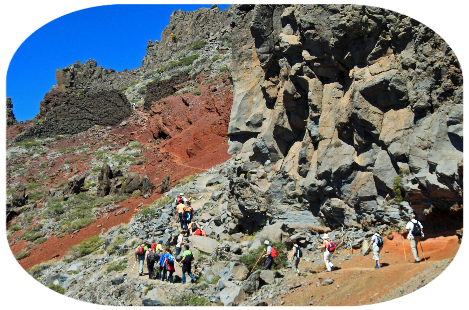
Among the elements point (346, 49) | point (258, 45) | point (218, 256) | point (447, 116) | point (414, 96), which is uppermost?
point (258, 45)

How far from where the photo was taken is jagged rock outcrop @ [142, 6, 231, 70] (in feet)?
187

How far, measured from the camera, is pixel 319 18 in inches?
416

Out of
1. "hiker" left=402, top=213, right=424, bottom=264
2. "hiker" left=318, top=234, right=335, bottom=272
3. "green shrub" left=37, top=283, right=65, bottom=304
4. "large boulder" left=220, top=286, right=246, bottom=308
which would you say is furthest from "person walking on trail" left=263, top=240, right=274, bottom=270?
"green shrub" left=37, top=283, right=65, bottom=304

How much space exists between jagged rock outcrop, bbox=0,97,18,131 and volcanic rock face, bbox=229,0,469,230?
4215 cm

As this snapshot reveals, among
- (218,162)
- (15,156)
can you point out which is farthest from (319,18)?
(15,156)

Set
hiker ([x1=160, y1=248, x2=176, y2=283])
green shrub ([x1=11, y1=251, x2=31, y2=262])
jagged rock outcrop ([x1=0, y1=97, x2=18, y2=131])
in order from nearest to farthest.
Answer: hiker ([x1=160, y1=248, x2=176, y2=283]), green shrub ([x1=11, y1=251, x2=31, y2=262]), jagged rock outcrop ([x1=0, y1=97, x2=18, y2=131])

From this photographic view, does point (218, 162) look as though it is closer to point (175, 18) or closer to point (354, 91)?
point (354, 91)

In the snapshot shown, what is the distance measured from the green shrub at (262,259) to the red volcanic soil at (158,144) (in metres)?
13.1

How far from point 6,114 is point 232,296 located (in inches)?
1901

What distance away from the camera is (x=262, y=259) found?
10.8 meters

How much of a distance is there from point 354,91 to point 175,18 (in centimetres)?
6121

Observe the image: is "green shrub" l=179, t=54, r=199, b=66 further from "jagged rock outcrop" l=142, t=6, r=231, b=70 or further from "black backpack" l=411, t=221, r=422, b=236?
"black backpack" l=411, t=221, r=422, b=236

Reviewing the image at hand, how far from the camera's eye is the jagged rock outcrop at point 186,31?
56.9 metres

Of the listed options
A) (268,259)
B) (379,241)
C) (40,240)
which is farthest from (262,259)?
(40,240)
